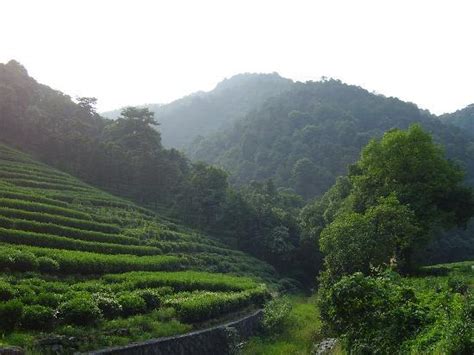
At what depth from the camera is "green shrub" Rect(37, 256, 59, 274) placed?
2473cm

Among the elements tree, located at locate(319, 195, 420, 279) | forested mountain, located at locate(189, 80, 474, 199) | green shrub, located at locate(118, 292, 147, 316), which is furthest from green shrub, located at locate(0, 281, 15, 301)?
forested mountain, located at locate(189, 80, 474, 199)

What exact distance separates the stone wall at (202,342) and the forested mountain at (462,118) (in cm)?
12283

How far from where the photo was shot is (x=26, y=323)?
57.9ft

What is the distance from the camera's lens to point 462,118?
141 metres

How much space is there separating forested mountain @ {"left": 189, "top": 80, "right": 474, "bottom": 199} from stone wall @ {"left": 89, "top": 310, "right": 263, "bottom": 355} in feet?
238

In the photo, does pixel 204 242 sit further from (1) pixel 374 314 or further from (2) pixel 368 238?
(1) pixel 374 314

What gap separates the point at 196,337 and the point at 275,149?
3816 inches

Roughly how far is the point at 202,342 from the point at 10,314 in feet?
29.8

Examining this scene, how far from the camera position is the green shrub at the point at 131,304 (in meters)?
22.6

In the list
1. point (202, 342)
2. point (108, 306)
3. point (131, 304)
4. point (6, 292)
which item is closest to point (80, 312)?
point (108, 306)

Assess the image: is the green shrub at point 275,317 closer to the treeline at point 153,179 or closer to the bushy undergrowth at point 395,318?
the bushy undergrowth at point 395,318

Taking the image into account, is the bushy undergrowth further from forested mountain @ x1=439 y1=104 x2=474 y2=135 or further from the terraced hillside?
forested mountain @ x1=439 y1=104 x2=474 y2=135

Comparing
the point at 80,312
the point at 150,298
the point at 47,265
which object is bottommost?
the point at 150,298

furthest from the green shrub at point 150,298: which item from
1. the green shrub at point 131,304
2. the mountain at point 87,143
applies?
the mountain at point 87,143
